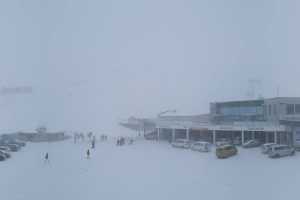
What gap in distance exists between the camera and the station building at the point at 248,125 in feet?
35.9

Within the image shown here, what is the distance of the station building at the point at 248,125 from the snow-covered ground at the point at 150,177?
6.45 ft

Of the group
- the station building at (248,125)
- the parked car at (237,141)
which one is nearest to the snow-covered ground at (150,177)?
the station building at (248,125)

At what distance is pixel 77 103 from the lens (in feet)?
90.1

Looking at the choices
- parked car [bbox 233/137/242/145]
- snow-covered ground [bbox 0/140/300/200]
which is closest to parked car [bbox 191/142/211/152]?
snow-covered ground [bbox 0/140/300/200]

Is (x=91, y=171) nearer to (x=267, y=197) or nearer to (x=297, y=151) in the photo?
(x=267, y=197)

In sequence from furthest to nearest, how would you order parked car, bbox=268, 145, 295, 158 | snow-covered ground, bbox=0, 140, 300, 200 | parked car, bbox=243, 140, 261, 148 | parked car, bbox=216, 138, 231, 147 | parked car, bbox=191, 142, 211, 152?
parked car, bbox=216, 138, 231, 147 < parked car, bbox=243, 140, 261, 148 < parked car, bbox=191, 142, 211, 152 < parked car, bbox=268, 145, 295, 158 < snow-covered ground, bbox=0, 140, 300, 200

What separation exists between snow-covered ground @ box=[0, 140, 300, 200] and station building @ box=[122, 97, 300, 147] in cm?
196

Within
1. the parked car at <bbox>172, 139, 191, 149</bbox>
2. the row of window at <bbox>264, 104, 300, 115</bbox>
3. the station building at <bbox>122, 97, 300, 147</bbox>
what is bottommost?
the parked car at <bbox>172, 139, 191, 149</bbox>

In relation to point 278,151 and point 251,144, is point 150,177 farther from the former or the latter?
point 251,144

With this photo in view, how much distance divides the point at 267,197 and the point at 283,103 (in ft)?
26.3

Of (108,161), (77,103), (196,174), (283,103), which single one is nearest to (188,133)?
(283,103)

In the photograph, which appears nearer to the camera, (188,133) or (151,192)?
(151,192)

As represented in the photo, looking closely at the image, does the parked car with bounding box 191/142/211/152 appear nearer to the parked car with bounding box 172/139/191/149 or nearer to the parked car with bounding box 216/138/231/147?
the parked car with bounding box 172/139/191/149

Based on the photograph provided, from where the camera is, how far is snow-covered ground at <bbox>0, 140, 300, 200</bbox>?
201 inches
